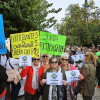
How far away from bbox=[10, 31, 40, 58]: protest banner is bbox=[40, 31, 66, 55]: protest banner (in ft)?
Result: 0.96

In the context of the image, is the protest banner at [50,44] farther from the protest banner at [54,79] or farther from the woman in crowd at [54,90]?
the protest banner at [54,79]

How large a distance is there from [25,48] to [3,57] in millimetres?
911

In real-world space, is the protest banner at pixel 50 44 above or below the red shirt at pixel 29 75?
above

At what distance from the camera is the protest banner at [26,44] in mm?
4000

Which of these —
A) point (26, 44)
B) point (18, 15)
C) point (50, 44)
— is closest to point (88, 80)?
point (50, 44)

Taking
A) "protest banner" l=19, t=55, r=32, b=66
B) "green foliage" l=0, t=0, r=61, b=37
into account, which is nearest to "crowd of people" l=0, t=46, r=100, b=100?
"protest banner" l=19, t=55, r=32, b=66

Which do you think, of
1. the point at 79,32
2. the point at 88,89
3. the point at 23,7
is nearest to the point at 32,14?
the point at 23,7

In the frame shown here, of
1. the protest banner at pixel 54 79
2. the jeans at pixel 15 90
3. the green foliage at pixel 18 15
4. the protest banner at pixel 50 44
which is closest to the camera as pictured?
the protest banner at pixel 54 79

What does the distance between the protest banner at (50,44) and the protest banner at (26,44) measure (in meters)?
0.29

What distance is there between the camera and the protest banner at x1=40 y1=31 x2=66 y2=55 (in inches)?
170

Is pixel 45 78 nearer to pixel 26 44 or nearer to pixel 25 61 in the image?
pixel 25 61

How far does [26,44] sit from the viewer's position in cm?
412

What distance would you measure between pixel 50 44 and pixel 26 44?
2.32ft

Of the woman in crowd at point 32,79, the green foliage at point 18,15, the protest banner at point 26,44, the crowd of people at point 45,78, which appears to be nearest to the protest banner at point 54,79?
the crowd of people at point 45,78
